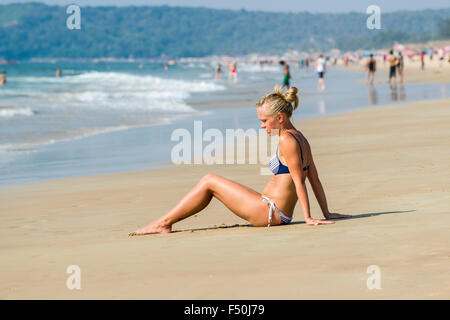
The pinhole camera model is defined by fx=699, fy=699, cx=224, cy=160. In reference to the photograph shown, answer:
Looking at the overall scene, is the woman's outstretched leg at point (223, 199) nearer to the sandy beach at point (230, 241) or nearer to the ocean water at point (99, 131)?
the sandy beach at point (230, 241)

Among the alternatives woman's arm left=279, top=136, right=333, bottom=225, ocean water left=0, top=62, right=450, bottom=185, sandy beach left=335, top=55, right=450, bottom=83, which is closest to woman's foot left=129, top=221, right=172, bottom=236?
woman's arm left=279, top=136, right=333, bottom=225

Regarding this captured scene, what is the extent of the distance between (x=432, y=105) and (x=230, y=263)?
14609 mm

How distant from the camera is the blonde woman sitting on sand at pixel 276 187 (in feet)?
17.2

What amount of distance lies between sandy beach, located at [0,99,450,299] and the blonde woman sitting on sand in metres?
0.17

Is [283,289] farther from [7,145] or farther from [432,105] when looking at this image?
[432,105]

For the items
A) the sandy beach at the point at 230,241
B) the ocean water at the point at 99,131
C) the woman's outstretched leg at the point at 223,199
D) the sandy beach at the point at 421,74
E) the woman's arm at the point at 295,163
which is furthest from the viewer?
the sandy beach at the point at 421,74

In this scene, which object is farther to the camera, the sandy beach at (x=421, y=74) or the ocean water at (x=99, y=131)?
the sandy beach at (x=421, y=74)

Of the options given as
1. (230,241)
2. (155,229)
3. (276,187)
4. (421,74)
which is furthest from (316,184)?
(421,74)

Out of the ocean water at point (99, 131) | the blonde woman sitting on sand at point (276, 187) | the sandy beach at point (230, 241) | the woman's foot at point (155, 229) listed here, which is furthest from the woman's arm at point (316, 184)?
the ocean water at point (99, 131)

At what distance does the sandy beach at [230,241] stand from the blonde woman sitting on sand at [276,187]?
17 cm

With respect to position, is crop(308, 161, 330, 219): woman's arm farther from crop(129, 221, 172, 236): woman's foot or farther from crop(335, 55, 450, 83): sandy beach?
crop(335, 55, 450, 83): sandy beach

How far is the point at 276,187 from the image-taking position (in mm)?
5418

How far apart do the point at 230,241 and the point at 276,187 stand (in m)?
0.73
